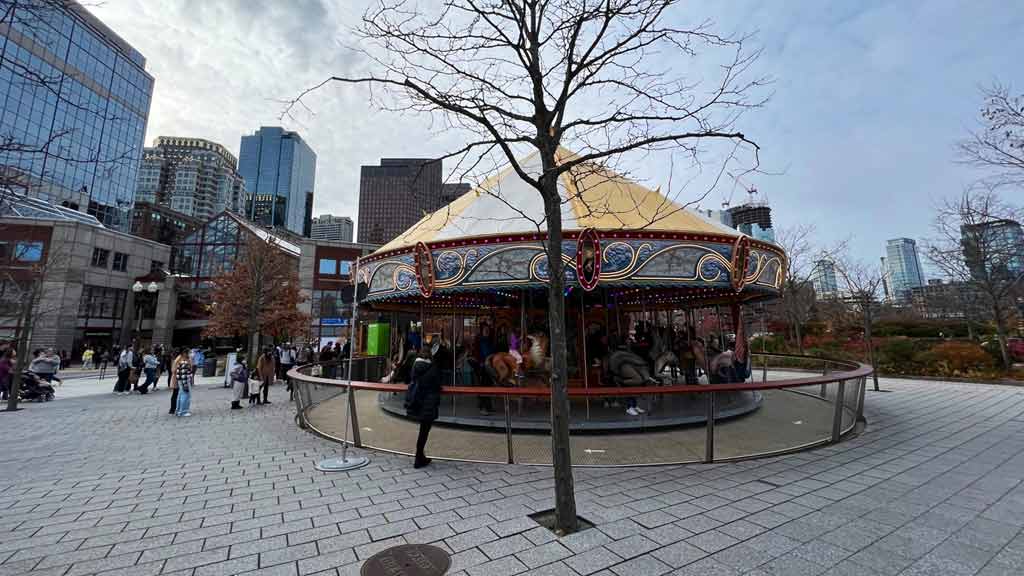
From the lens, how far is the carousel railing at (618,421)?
203 inches

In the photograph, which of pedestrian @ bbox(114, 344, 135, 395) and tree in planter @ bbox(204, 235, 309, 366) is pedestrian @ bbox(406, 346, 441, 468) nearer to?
pedestrian @ bbox(114, 344, 135, 395)

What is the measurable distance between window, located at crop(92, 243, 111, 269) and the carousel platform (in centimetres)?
3642

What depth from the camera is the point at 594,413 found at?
6996 millimetres

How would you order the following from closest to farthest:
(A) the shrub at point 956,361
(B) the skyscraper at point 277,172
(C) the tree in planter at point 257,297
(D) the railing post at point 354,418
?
(D) the railing post at point 354,418
(A) the shrub at point 956,361
(C) the tree in planter at point 257,297
(B) the skyscraper at point 277,172

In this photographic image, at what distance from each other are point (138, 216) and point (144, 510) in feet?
191

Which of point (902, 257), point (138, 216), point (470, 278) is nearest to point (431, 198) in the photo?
point (470, 278)

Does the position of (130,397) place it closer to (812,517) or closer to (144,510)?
(144,510)

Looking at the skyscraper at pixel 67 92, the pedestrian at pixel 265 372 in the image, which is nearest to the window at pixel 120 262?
the skyscraper at pixel 67 92

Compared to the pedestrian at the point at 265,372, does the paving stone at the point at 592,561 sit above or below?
below

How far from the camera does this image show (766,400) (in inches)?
340

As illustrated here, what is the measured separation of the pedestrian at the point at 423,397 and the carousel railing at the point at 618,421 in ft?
0.79

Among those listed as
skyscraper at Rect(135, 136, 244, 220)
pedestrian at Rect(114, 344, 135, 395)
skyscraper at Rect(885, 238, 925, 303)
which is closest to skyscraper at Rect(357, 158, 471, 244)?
pedestrian at Rect(114, 344, 135, 395)

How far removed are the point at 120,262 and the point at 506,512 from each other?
140 ft

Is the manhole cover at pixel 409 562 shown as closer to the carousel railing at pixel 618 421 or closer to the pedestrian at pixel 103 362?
the carousel railing at pixel 618 421
